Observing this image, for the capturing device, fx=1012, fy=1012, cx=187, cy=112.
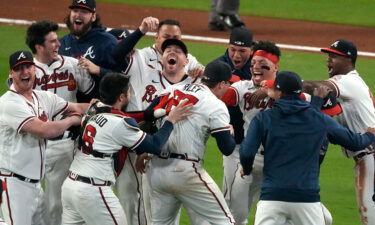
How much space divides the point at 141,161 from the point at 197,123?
704 mm

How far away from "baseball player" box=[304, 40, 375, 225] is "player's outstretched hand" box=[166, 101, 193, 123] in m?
1.56

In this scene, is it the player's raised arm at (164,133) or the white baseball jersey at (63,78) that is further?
the white baseball jersey at (63,78)

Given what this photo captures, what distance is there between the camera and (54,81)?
981 cm

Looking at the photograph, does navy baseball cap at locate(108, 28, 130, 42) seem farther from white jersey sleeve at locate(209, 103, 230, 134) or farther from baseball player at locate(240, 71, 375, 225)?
baseball player at locate(240, 71, 375, 225)

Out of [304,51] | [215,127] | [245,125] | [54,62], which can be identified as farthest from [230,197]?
[304,51]

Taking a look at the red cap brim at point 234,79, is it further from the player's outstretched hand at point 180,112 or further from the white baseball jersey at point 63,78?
the white baseball jersey at point 63,78

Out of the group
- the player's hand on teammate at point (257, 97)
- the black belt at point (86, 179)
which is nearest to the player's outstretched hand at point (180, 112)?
the black belt at point (86, 179)

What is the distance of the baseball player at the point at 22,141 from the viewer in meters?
8.84

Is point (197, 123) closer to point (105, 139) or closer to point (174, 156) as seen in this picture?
point (174, 156)

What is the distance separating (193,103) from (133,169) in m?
1.30

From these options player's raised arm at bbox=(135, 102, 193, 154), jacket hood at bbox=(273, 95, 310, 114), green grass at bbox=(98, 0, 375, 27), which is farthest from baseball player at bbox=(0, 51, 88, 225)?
green grass at bbox=(98, 0, 375, 27)

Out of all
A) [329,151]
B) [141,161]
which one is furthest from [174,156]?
[329,151]

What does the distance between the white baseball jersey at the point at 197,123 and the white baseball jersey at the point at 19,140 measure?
3.77 feet

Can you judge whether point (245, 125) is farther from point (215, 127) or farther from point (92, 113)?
point (92, 113)
